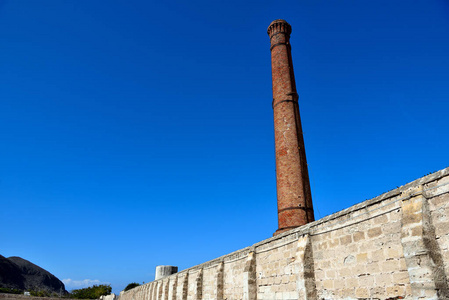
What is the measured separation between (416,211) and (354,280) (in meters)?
2.18

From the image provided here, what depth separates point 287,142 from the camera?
16359 mm

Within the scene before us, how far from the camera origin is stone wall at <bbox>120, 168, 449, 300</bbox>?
4816 millimetres

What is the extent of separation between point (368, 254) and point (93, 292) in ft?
206

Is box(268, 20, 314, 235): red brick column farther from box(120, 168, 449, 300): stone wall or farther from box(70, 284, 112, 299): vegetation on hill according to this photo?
box(70, 284, 112, 299): vegetation on hill

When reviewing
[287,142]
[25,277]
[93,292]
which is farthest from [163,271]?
[25,277]

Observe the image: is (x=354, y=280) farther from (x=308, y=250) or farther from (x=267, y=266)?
(x=267, y=266)

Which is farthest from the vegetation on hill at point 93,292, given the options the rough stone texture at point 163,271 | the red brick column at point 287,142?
the red brick column at point 287,142

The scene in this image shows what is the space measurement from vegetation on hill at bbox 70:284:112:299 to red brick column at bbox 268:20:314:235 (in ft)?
169

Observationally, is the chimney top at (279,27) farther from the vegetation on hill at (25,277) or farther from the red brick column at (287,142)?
the vegetation on hill at (25,277)

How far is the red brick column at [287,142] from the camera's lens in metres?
14.9

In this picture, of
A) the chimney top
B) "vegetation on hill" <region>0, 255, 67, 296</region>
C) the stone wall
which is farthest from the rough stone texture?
"vegetation on hill" <region>0, 255, 67, 296</region>

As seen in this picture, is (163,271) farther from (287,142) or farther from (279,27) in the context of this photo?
(279,27)

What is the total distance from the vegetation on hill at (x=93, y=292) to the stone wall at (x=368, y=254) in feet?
177

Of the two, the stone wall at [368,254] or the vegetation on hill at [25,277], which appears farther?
the vegetation on hill at [25,277]
